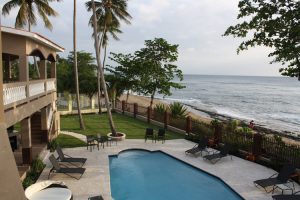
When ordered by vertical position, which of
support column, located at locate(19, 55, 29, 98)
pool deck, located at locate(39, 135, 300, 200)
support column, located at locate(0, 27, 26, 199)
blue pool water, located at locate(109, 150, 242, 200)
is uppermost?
support column, located at locate(19, 55, 29, 98)

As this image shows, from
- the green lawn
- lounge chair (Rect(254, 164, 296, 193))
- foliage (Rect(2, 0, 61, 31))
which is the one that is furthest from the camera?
foliage (Rect(2, 0, 61, 31))

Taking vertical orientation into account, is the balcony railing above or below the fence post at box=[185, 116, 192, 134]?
above

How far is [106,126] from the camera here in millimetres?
24875

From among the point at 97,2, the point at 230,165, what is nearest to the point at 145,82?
the point at 97,2

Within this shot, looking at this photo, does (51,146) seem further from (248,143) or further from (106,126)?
(248,143)

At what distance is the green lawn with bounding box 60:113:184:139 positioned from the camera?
22.2 m

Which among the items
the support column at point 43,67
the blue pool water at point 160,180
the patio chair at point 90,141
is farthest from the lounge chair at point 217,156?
the support column at point 43,67

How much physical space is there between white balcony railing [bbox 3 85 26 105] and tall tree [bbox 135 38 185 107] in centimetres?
2073

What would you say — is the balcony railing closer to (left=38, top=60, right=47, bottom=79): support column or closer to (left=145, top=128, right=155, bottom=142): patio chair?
(left=38, top=60, right=47, bottom=79): support column

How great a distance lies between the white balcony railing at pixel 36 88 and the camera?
1335 centimetres

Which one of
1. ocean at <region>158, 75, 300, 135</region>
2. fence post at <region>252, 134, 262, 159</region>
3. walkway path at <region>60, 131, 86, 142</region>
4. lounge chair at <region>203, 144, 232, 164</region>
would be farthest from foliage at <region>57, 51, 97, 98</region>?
fence post at <region>252, 134, 262, 159</region>

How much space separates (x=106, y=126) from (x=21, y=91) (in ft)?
43.8

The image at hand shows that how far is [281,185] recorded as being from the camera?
1205cm

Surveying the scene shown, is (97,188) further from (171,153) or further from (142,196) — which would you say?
(171,153)
